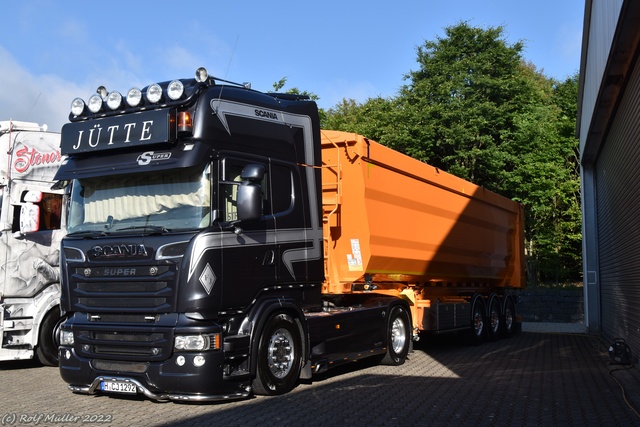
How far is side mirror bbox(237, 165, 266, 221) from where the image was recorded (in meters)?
7.62

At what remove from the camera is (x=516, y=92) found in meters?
31.5

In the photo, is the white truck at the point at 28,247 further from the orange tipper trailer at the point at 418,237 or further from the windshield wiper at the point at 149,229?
the orange tipper trailer at the point at 418,237

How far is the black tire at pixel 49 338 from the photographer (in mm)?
11062

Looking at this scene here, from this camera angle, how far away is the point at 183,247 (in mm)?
7426

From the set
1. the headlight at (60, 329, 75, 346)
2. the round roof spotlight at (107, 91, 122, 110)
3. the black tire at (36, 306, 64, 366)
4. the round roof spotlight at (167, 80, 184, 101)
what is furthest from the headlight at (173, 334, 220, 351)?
the black tire at (36, 306, 64, 366)

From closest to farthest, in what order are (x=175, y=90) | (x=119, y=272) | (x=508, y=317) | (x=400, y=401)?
(x=119, y=272) → (x=175, y=90) → (x=400, y=401) → (x=508, y=317)

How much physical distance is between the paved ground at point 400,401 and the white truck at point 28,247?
585 mm

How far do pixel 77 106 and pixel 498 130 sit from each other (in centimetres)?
2450

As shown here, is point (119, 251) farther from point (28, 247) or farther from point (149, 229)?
point (28, 247)

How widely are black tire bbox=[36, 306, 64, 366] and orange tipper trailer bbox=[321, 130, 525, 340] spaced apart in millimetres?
4332

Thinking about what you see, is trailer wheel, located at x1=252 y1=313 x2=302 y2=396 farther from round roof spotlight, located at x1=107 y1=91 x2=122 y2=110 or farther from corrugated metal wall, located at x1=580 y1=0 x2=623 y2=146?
corrugated metal wall, located at x1=580 y1=0 x2=623 y2=146

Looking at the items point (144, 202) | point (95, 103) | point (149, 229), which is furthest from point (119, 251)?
point (95, 103)

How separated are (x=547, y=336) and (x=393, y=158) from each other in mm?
8868

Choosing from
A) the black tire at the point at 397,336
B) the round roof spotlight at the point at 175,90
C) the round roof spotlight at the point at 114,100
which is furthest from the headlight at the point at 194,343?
the black tire at the point at 397,336
